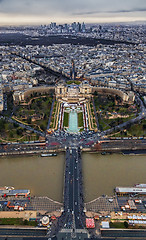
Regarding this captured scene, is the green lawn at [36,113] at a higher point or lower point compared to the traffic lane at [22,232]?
higher

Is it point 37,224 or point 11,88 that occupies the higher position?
point 11,88

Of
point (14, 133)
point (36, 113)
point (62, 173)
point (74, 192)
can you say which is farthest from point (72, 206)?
point (36, 113)

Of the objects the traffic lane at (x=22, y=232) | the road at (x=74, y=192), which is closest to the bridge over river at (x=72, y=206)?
the road at (x=74, y=192)

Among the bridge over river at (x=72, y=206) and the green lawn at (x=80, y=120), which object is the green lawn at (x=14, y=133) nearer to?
the bridge over river at (x=72, y=206)

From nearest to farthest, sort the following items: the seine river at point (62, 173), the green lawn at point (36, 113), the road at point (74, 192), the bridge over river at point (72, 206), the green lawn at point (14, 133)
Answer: the bridge over river at point (72, 206) < the road at point (74, 192) < the seine river at point (62, 173) < the green lawn at point (14, 133) < the green lawn at point (36, 113)

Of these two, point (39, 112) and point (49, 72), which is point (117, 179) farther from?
point (49, 72)

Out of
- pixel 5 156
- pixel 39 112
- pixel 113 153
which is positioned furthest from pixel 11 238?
pixel 39 112

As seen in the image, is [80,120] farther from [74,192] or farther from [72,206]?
[72,206]

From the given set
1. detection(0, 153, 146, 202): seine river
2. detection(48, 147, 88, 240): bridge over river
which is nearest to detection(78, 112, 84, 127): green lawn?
detection(0, 153, 146, 202): seine river

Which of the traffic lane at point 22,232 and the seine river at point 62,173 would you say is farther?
the seine river at point 62,173
